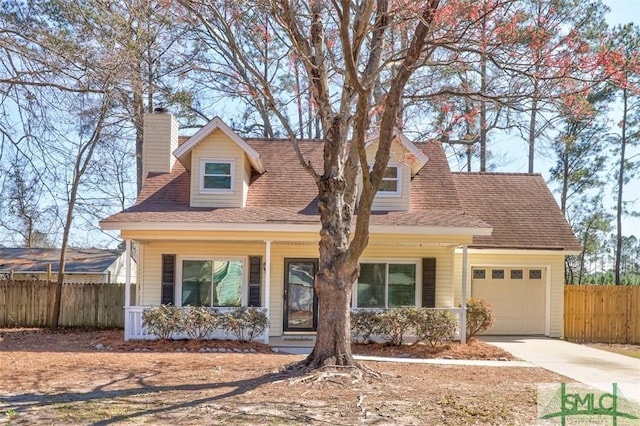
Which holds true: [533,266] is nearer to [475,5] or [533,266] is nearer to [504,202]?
[504,202]

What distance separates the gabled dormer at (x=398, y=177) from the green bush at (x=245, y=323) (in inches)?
163

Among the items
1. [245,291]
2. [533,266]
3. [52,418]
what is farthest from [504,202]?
[52,418]

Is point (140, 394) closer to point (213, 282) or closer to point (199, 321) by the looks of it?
point (199, 321)

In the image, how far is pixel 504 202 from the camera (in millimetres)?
18047

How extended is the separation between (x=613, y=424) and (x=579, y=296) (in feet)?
36.1

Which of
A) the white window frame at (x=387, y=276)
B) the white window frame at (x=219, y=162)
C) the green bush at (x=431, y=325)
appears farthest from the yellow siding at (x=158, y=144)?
the green bush at (x=431, y=325)

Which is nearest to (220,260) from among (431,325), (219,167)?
(219,167)

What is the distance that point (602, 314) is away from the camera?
17.1 m

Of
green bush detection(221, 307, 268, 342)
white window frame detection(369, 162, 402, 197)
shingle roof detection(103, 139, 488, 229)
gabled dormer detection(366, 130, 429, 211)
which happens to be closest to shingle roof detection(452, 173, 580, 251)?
shingle roof detection(103, 139, 488, 229)

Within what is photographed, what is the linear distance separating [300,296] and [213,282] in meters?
2.24

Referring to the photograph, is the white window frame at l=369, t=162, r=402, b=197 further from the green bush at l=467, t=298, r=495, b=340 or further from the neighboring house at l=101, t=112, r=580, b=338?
the green bush at l=467, t=298, r=495, b=340

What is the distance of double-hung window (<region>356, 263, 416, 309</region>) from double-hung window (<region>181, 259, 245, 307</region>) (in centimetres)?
311

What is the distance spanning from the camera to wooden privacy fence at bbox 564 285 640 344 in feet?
55.9

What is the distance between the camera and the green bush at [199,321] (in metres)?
13.2
